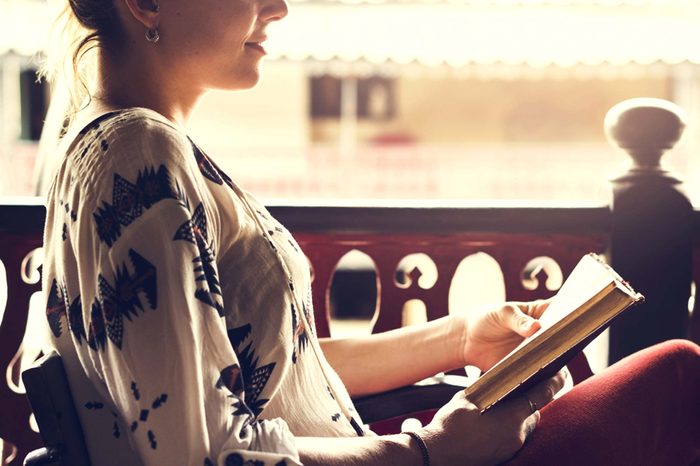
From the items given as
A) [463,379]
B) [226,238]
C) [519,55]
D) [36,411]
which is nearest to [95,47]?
[226,238]

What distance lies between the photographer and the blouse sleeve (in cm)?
84

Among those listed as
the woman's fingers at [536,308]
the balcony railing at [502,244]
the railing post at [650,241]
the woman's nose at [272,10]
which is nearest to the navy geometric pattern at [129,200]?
the woman's nose at [272,10]

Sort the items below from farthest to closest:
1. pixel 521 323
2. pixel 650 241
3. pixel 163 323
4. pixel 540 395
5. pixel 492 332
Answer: pixel 650 241 < pixel 492 332 < pixel 521 323 < pixel 540 395 < pixel 163 323

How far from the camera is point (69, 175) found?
944 mm

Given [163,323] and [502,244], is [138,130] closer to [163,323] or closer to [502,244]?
[163,323]

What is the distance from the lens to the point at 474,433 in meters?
1.01

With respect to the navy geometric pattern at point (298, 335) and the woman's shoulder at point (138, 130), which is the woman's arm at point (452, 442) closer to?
the navy geometric pattern at point (298, 335)

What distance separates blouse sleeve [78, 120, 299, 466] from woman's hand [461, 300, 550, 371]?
490 mm

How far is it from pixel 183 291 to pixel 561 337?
0.43 metres

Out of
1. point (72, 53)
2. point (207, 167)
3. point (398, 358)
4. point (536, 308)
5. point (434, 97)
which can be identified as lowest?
point (398, 358)

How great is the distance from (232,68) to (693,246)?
1052 mm

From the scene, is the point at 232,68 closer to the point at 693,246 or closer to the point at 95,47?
the point at 95,47

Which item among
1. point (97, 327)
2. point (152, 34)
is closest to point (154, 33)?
point (152, 34)

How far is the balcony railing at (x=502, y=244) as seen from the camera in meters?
1.60
